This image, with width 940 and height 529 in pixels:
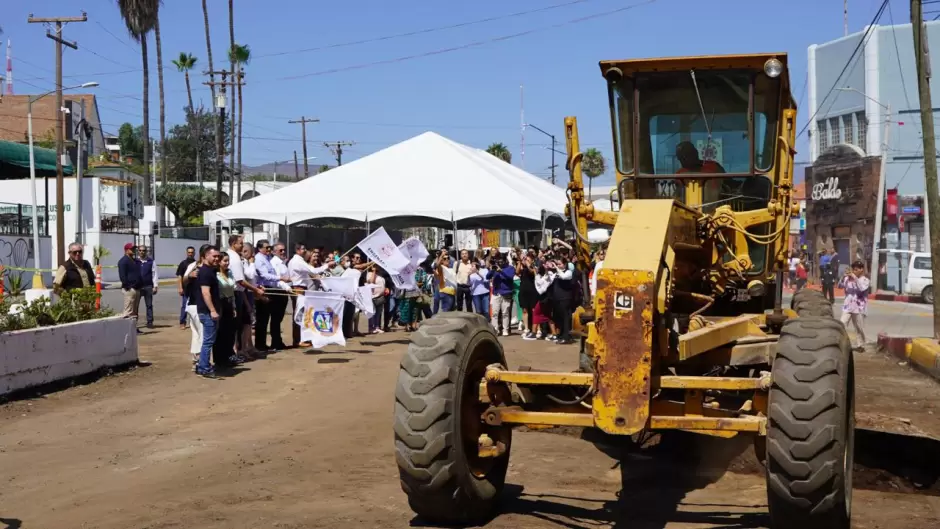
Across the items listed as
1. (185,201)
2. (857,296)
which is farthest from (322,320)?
(185,201)

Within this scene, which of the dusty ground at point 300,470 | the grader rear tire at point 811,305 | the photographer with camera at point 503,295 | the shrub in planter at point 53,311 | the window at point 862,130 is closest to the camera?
the dusty ground at point 300,470

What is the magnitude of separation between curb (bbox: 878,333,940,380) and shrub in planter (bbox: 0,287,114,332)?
12560 millimetres

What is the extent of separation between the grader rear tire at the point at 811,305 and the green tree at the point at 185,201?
6191cm

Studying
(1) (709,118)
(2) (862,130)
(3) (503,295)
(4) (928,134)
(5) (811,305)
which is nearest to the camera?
(1) (709,118)

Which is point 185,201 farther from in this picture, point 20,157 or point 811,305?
point 811,305

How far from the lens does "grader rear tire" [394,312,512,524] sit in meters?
6.35

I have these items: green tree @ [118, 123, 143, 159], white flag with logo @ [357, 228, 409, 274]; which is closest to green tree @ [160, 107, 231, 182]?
green tree @ [118, 123, 143, 159]

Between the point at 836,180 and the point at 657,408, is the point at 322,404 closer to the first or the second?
the point at 657,408

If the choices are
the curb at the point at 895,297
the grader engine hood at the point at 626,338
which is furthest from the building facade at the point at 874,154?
the grader engine hood at the point at 626,338

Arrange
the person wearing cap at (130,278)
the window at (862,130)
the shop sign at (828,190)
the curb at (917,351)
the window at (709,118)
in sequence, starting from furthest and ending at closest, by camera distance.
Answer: the window at (862,130) → the shop sign at (828,190) → the person wearing cap at (130,278) → the curb at (917,351) → the window at (709,118)

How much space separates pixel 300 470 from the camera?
8.58 metres

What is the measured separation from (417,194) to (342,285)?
261 inches

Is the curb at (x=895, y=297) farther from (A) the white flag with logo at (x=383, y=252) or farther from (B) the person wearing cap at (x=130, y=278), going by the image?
(B) the person wearing cap at (x=130, y=278)

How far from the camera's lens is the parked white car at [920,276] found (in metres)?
35.7
